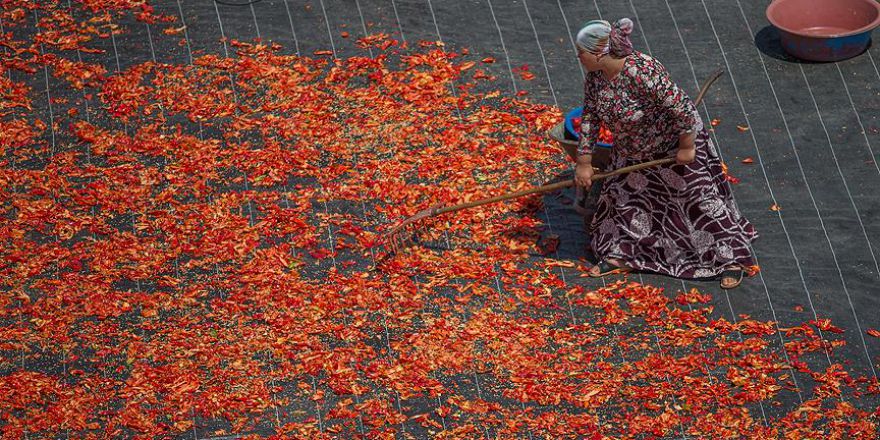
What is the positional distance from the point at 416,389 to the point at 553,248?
4.61 ft

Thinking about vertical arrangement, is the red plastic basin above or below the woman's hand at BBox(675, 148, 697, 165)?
below

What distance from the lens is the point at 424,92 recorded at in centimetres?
885

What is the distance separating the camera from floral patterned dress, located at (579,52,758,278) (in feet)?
22.5

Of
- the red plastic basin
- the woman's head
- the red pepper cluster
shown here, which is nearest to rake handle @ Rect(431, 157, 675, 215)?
the red pepper cluster

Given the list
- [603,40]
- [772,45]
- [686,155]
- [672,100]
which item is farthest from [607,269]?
[772,45]

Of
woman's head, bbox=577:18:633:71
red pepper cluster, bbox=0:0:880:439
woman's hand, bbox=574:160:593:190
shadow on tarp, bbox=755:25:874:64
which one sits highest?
woman's head, bbox=577:18:633:71

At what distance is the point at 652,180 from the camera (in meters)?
7.27

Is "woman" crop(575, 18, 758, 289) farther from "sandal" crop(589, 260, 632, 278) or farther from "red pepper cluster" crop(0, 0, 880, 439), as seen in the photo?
"red pepper cluster" crop(0, 0, 880, 439)

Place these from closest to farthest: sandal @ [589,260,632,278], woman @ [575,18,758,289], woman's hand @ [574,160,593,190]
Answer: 1. woman @ [575,18,758,289]
2. woman's hand @ [574,160,593,190]
3. sandal @ [589,260,632,278]

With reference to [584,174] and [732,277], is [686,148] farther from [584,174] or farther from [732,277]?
[732,277]

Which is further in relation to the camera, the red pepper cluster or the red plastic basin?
the red plastic basin

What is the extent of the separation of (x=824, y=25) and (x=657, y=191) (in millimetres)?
2830

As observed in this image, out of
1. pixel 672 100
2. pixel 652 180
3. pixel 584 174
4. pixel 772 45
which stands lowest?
pixel 772 45

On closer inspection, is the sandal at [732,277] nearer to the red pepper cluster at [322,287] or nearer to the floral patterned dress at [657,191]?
the floral patterned dress at [657,191]
